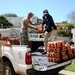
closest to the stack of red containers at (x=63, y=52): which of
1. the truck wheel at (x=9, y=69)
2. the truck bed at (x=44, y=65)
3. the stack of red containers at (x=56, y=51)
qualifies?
the stack of red containers at (x=56, y=51)

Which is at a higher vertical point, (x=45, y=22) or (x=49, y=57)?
(x=45, y=22)

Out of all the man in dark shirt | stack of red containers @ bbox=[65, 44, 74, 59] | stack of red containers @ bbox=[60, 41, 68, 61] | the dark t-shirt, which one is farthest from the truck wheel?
the dark t-shirt

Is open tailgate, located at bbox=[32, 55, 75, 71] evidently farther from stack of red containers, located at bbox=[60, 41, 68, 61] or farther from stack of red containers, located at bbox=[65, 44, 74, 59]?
stack of red containers, located at bbox=[65, 44, 74, 59]

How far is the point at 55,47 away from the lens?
6824 mm

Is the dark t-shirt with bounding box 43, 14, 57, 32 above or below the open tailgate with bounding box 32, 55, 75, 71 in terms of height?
above

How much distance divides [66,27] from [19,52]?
1272 inches

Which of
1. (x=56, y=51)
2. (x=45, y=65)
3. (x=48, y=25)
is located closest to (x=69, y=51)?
(x=56, y=51)

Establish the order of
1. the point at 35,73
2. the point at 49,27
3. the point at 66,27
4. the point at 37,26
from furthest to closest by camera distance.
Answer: the point at 66,27 < the point at 37,26 < the point at 49,27 < the point at 35,73

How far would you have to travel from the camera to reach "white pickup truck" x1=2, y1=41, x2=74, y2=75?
655 centimetres

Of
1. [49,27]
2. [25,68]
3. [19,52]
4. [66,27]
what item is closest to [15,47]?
[19,52]

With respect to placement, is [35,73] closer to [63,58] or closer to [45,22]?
[63,58]

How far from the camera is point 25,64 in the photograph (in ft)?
21.8

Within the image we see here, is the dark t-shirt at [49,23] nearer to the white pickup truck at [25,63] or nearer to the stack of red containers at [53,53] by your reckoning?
the white pickup truck at [25,63]

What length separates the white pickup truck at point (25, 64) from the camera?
6.55m
